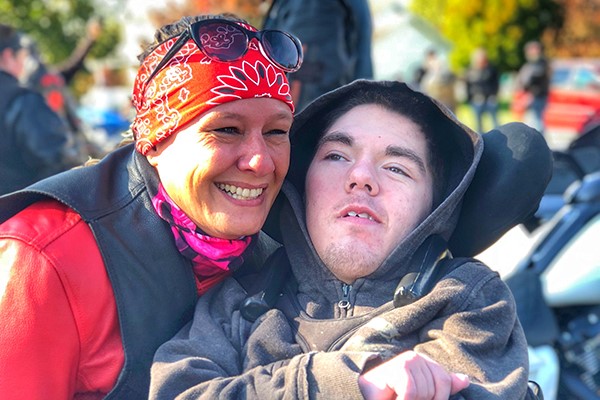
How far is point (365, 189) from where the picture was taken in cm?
223

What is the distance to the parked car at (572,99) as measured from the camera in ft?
52.2

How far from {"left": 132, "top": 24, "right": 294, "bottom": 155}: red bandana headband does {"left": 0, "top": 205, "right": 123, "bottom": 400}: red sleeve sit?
324 mm

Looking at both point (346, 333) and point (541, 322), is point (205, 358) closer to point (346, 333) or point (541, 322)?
point (346, 333)

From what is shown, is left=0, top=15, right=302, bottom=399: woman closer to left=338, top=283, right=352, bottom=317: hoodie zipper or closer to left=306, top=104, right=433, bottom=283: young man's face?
left=306, top=104, right=433, bottom=283: young man's face

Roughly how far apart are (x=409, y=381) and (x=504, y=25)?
101ft

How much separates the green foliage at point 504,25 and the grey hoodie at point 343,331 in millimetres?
29708

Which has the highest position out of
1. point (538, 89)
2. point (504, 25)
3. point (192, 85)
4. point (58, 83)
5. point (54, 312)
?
point (192, 85)

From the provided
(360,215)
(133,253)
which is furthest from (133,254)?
(360,215)

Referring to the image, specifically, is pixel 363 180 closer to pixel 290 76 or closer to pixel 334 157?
pixel 334 157

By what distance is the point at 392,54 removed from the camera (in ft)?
96.6

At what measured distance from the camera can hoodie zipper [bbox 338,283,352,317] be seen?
7.13 feet

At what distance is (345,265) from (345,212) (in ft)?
0.49

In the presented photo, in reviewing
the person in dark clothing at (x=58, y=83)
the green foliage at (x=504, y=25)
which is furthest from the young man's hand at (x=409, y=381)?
the green foliage at (x=504, y=25)

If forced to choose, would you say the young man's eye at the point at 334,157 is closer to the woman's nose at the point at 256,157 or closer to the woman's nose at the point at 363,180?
the woman's nose at the point at 363,180
